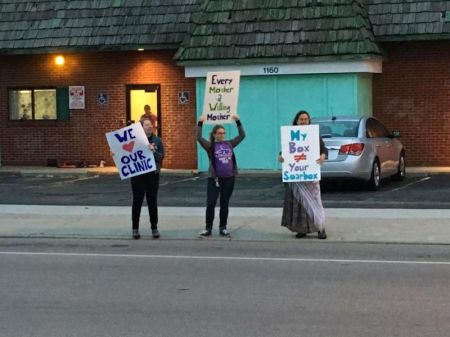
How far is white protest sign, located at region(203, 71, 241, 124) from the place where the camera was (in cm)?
1227

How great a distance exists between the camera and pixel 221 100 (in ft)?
40.4

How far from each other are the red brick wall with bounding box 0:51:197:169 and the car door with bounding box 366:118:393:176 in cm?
603

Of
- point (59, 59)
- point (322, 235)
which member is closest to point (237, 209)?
point (322, 235)

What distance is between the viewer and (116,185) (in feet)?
60.5

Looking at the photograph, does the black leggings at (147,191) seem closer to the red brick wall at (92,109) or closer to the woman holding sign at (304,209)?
the woman holding sign at (304,209)

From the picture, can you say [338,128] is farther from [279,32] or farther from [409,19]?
[409,19]

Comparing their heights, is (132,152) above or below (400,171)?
above

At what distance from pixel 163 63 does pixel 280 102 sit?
3707 millimetres

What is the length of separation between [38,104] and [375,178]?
36.5ft

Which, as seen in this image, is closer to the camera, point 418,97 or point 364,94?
point 364,94

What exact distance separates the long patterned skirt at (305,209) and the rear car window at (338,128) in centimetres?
497

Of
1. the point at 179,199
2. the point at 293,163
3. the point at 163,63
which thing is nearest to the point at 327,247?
the point at 293,163

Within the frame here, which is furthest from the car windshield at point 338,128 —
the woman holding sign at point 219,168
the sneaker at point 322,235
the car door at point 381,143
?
the sneaker at point 322,235

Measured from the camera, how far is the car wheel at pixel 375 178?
16031 mm
